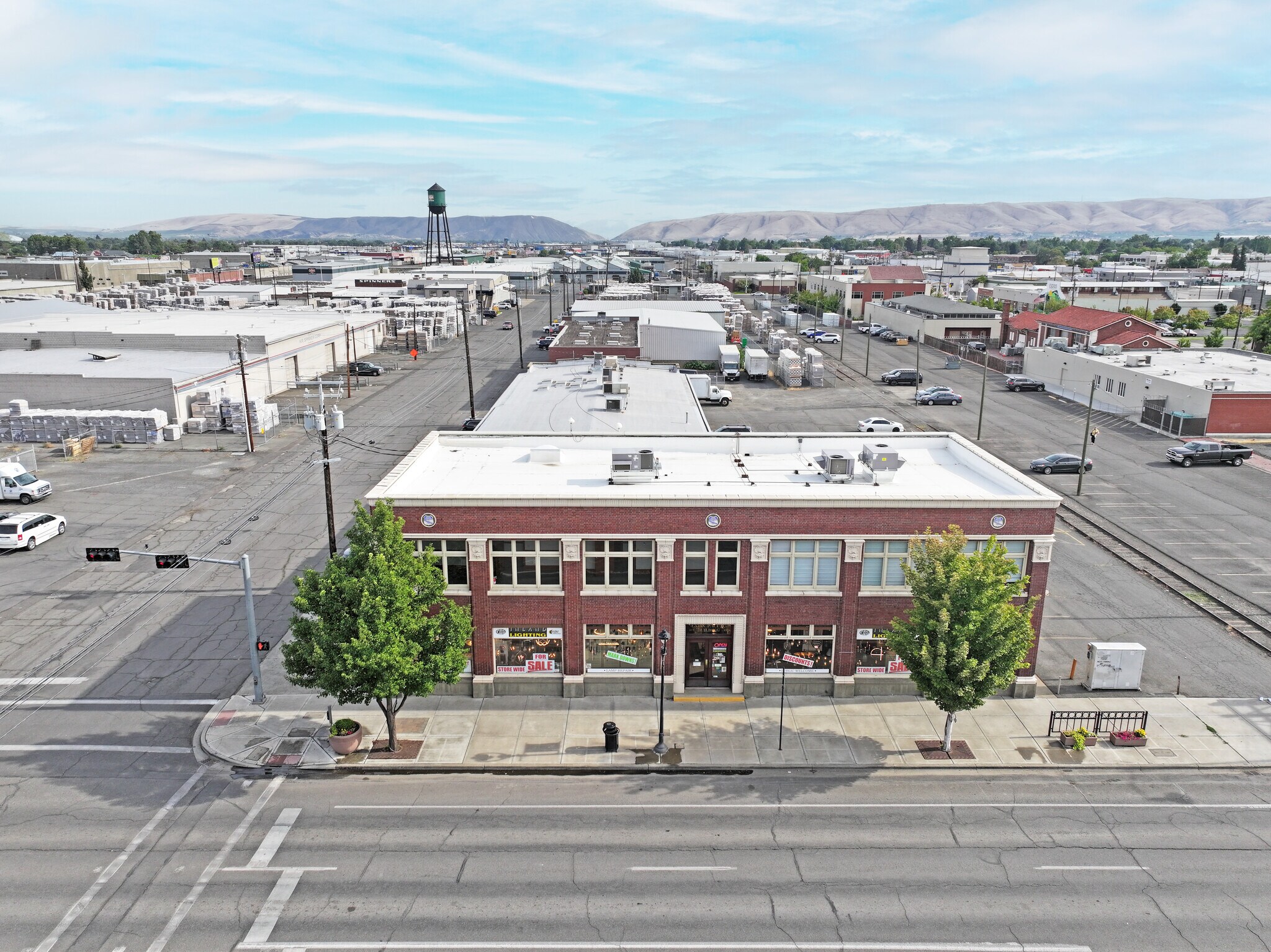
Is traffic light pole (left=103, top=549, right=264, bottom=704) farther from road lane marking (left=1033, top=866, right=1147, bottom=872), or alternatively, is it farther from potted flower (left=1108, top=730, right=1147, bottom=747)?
potted flower (left=1108, top=730, right=1147, bottom=747)

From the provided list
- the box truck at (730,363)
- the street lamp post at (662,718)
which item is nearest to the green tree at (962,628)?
the street lamp post at (662,718)

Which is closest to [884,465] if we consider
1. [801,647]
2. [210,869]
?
[801,647]

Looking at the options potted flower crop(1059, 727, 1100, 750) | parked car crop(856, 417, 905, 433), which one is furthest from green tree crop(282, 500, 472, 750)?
parked car crop(856, 417, 905, 433)

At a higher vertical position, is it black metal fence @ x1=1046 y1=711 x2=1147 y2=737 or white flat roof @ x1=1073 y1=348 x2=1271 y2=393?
white flat roof @ x1=1073 y1=348 x2=1271 y2=393

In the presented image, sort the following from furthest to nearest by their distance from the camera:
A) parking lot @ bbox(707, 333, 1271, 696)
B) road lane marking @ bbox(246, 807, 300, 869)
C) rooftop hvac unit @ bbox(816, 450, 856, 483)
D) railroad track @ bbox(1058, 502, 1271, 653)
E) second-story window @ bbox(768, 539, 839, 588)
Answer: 1. railroad track @ bbox(1058, 502, 1271, 653)
2. parking lot @ bbox(707, 333, 1271, 696)
3. rooftop hvac unit @ bbox(816, 450, 856, 483)
4. second-story window @ bbox(768, 539, 839, 588)
5. road lane marking @ bbox(246, 807, 300, 869)

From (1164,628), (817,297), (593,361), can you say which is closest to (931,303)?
(817,297)

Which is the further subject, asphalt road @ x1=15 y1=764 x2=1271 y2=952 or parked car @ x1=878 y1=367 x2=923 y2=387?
parked car @ x1=878 y1=367 x2=923 y2=387

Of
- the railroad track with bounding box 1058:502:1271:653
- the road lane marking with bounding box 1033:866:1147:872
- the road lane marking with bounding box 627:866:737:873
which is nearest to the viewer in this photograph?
the road lane marking with bounding box 627:866:737:873
